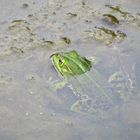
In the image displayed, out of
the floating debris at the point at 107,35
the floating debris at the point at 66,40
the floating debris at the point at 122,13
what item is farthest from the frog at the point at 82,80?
the floating debris at the point at 122,13

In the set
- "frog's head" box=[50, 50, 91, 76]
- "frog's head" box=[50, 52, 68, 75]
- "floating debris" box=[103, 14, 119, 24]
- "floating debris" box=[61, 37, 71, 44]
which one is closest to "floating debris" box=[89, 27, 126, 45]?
"floating debris" box=[103, 14, 119, 24]

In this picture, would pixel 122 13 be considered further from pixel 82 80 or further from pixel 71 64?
pixel 82 80

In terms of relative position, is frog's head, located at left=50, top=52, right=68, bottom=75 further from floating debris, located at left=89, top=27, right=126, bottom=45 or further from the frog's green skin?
floating debris, located at left=89, top=27, right=126, bottom=45

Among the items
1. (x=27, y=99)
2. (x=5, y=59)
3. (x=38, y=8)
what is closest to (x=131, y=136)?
(x=27, y=99)

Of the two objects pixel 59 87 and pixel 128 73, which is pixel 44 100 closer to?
pixel 59 87

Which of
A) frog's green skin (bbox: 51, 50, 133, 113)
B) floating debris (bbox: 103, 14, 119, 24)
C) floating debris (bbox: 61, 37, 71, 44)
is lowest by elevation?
frog's green skin (bbox: 51, 50, 133, 113)

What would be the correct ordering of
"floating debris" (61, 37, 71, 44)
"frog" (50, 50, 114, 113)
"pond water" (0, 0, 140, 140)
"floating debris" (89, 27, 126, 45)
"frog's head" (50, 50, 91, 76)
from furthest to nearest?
"floating debris" (89, 27, 126, 45) → "floating debris" (61, 37, 71, 44) → "frog's head" (50, 50, 91, 76) → "frog" (50, 50, 114, 113) → "pond water" (0, 0, 140, 140)
